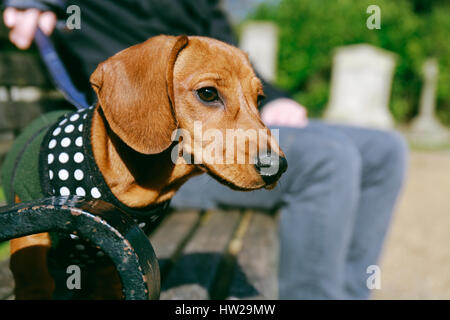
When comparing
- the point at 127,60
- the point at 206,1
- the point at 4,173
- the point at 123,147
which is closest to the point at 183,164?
the point at 123,147

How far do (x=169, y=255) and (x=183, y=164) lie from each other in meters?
0.64

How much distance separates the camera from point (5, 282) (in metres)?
1.44

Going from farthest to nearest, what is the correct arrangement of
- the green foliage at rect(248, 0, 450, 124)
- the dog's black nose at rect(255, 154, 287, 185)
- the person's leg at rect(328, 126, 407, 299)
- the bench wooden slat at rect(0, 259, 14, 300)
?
the green foliage at rect(248, 0, 450, 124)
the person's leg at rect(328, 126, 407, 299)
the bench wooden slat at rect(0, 259, 14, 300)
the dog's black nose at rect(255, 154, 287, 185)

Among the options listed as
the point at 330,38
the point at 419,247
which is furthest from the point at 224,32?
the point at 330,38

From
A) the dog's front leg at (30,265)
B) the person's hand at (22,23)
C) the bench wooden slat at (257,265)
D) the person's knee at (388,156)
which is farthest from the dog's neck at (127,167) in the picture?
the person's knee at (388,156)

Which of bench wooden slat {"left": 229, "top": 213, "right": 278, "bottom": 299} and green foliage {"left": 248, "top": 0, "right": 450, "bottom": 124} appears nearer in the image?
bench wooden slat {"left": 229, "top": 213, "right": 278, "bottom": 299}

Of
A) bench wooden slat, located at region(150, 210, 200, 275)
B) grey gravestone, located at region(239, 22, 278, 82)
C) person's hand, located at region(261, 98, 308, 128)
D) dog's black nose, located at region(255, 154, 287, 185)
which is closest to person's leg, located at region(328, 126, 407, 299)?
person's hand, located at region(261, 98, 308, 128)

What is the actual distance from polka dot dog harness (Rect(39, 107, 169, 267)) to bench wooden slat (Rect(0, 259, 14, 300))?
0.33m

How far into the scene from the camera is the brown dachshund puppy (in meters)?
1.04

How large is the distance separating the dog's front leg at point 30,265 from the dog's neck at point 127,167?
0.24 metres

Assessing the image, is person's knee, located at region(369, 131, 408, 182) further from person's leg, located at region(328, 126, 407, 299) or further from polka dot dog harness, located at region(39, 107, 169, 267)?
polka dot dog harness, located at region(39, 107, 169, 267)

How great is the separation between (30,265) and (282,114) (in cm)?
149

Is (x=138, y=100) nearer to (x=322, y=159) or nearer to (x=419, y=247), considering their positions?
(x=322, y=159)
